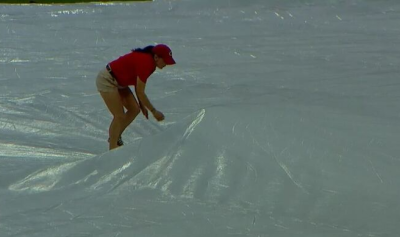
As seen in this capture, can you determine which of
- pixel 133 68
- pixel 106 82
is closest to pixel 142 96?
pixel 133 68

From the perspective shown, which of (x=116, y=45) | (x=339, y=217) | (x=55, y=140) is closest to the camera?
(x=339, y=217)

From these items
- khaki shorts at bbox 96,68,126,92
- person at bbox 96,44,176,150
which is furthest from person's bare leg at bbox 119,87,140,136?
khaki shorts at bbox 96,68,126,92

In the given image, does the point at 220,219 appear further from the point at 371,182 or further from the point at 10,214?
the point at 10,214

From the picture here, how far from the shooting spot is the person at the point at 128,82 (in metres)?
5.02

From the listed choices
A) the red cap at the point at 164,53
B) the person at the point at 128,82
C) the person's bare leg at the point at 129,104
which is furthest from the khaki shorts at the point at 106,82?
the red cap at the point at 164,53

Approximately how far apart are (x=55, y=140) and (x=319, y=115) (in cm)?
186

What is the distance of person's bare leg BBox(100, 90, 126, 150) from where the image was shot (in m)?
5.26

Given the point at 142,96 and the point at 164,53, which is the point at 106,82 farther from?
the point at 164,53

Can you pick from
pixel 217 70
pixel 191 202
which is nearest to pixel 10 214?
pixel 191 202

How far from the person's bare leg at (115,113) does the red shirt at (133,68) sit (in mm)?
87

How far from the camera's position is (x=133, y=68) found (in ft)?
16.9

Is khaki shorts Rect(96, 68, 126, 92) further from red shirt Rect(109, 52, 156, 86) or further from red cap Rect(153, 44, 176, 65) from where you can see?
red cap Rect(153, 44, 176, 65)

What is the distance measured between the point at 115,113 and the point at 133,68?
322 millimetres

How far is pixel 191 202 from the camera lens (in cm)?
408
